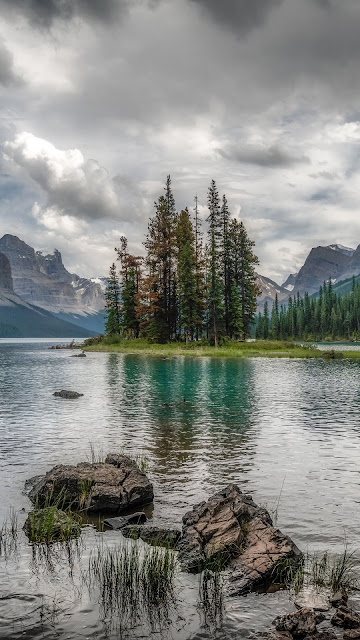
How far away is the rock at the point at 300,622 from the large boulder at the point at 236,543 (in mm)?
1228

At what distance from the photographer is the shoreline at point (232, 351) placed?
70.1 metres

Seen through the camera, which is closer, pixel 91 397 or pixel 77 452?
pixel 77 452

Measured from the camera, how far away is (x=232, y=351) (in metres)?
72.9

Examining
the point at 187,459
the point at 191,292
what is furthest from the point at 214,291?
the point at 187,459

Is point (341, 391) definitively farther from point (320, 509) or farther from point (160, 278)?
point (160, 278)

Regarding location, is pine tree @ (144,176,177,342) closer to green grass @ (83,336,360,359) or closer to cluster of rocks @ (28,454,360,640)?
green grass @ (83,336,360,359)

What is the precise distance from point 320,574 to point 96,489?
231 inches

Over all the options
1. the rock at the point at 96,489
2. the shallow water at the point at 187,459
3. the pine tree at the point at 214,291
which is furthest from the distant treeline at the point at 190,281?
the rock at the point at 96,489

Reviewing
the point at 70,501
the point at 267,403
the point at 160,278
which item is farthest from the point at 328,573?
the point at 160,278

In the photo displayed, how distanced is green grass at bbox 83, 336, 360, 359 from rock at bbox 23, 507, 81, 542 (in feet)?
191

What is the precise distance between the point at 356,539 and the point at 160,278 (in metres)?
76.0

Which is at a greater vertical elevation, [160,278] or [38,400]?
[160,278]

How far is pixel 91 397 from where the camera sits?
33688 millimetres

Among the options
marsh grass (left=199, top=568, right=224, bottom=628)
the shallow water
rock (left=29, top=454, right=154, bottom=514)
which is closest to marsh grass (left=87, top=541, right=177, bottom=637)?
the shallow water
